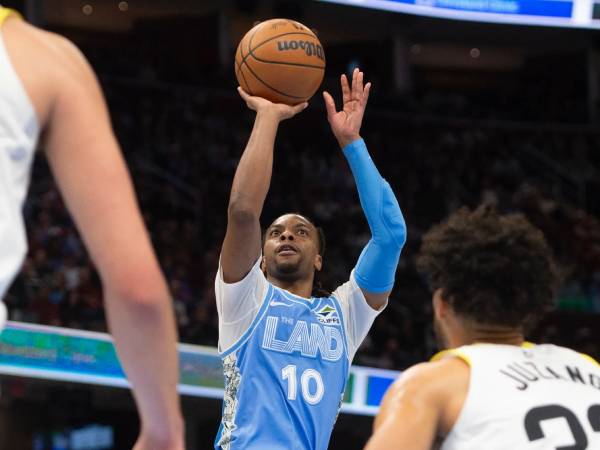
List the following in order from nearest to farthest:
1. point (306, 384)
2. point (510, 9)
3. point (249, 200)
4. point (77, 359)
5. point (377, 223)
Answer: point (249, 200), point (306, 384), point (377, 223), point (77, 359), point (510, 9)

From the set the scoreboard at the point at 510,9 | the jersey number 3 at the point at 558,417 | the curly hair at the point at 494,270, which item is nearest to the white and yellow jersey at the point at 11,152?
the curly hair at the point at 494,270

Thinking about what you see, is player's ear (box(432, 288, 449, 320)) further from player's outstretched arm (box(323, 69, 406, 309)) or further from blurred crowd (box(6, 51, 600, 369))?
blurred crowd (box(6, 51, 600, 369))

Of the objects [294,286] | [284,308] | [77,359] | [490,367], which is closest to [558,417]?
[490,367]

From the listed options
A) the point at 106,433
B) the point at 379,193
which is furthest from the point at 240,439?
the point at 106,433

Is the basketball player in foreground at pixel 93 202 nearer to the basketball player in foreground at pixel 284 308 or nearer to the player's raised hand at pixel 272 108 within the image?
the basketball player in foreground at pixel 284 308

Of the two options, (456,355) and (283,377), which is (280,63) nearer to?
(283,377)

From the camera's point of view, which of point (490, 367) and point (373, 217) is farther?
point (373, 217)

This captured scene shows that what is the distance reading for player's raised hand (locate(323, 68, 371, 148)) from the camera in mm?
4293

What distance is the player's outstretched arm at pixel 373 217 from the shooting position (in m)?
4.18

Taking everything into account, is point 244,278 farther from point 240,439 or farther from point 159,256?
point 159,256

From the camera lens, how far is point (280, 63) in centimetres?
420

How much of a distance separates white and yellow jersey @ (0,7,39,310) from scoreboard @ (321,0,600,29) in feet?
42.4

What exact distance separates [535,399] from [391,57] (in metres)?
20.9

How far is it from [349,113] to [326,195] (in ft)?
43.1
